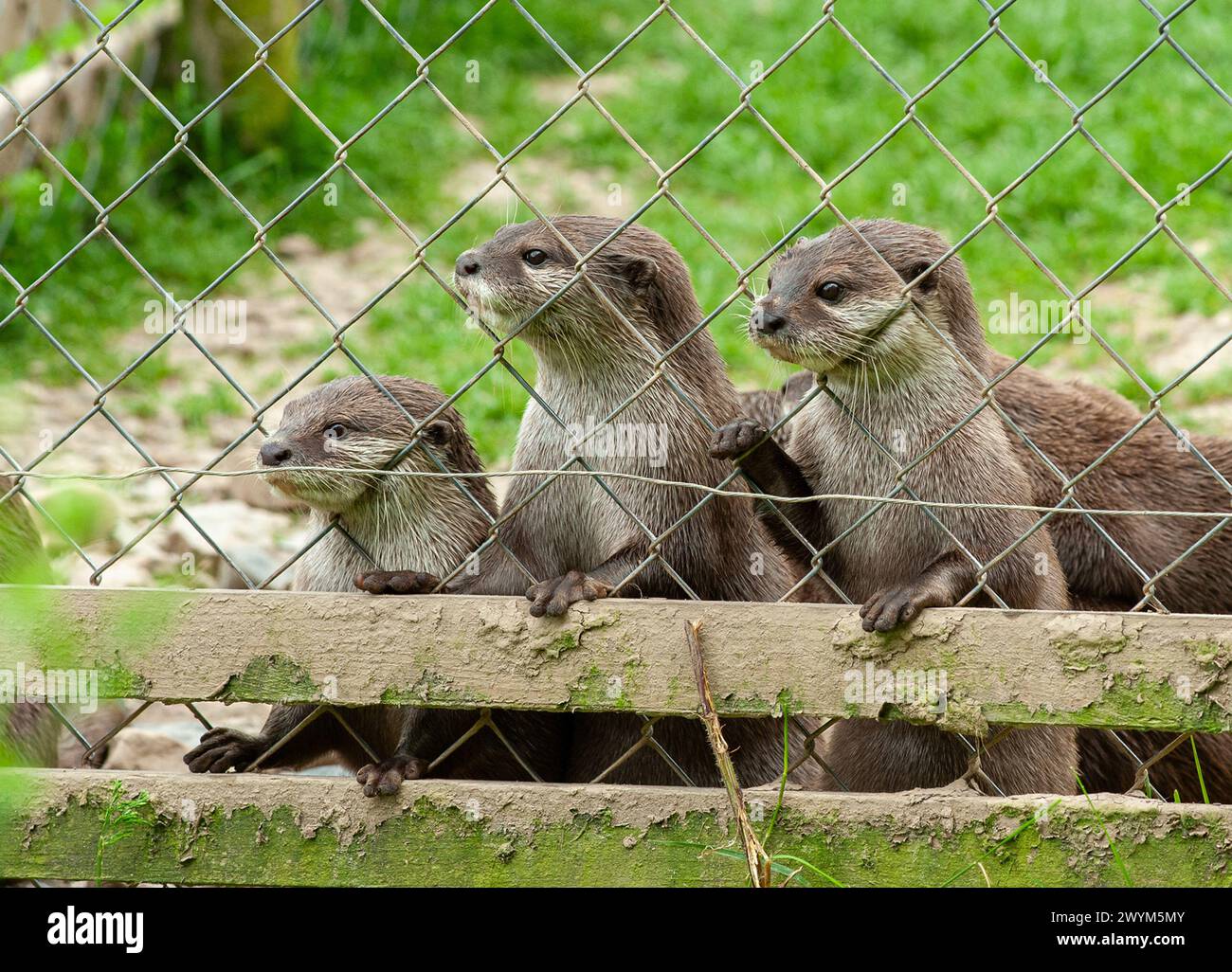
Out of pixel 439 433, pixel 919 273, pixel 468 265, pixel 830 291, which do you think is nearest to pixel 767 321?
pixel 830 291

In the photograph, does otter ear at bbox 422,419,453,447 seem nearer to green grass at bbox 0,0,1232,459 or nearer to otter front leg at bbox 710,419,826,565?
otter front leg at bbox 710,419,826,565

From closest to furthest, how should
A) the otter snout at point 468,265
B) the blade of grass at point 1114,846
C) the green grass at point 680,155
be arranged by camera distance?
the blade of grass at point 1114,846
the otter snout at point 468,265
the green grass at point 680,155

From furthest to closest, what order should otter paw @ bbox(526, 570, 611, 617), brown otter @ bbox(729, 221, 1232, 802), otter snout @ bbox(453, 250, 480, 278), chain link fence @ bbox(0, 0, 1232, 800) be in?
brown otter @ bbox(729, 221, 1232, 802) → otter snout @ bbox(453, 250, 480, 278) → otter paw @ bbox(526, 570, 611, 617) → chain link fence @ bbox(0, 0, 1232, 800)

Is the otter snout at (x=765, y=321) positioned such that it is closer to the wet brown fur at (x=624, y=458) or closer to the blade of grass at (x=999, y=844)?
the wet brown fur at (x=624, y=458)

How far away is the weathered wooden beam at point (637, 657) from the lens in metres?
2.77

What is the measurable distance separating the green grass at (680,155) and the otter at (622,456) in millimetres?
2320

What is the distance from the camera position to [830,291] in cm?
355

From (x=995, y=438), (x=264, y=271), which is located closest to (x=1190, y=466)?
(x=995, y=438)

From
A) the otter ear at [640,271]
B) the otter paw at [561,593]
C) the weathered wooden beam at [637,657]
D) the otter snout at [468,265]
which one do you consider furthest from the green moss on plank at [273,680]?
the otter ear at [640,271]

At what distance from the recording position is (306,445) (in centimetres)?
376

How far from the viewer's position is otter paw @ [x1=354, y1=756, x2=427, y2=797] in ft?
9.69

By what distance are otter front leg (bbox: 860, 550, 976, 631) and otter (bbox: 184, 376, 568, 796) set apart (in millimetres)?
1068

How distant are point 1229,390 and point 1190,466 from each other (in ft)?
5.79

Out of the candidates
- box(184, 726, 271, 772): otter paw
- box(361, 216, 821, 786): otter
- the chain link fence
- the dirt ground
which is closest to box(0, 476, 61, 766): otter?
the chain link fence
